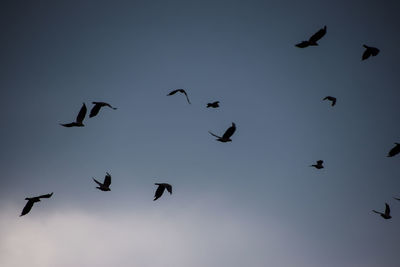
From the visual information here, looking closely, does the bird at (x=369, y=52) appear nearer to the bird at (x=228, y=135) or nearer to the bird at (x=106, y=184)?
the bird at (x=228, y=135)

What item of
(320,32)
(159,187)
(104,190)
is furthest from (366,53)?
(104,190)

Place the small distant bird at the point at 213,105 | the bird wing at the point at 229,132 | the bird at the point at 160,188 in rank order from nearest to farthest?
the bird at the point at 160,188 → the bird wing at the point at 229,132 → the small distant bird at the point at 213,105

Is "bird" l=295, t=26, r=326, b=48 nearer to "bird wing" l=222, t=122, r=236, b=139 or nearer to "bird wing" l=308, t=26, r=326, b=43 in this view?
"bird wing" l=308, t=26, r=326, b=43

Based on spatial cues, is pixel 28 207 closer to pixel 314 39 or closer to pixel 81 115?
pixel 81 115

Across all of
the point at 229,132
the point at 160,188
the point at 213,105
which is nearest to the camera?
the point at 160,188

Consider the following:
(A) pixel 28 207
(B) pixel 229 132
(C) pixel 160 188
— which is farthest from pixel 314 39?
(A) pixel 28 207

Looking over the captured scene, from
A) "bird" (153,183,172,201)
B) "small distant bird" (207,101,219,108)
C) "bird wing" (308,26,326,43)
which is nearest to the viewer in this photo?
"bird" (153,183,172,201)

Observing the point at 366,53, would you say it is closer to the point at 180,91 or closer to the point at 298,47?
the point at 298,47

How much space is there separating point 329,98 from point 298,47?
644 centimetres

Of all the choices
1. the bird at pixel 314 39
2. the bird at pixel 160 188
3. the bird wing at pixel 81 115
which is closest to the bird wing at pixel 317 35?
the bird at pixel 314 39

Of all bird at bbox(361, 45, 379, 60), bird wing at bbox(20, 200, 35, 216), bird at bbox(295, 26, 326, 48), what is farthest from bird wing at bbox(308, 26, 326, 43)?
bird wing at bbox(20, 200, 35, 216)

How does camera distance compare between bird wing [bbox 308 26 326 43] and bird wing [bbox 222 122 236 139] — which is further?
bird wing [bbox 222 122 236 139]

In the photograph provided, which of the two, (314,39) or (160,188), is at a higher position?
(314,39)

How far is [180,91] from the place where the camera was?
2009cm
